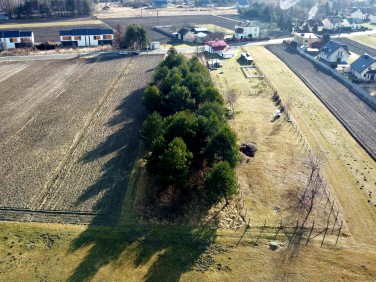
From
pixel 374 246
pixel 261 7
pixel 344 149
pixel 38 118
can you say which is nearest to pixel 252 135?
pixel 344 149

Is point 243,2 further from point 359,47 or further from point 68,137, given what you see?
point 68,137

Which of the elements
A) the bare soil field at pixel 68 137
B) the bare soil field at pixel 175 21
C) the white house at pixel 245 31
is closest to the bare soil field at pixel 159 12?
the bare soil field at pixel 175 21

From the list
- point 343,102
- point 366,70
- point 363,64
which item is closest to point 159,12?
point 363,64

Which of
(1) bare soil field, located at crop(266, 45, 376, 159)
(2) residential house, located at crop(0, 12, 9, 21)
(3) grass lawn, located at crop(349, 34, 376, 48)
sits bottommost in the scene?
(1) bare soil field, located at crop(266, 45, 376, 159)

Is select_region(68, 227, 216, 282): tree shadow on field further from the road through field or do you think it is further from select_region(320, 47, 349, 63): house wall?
select_region(320, 47, 349, 63): house wall

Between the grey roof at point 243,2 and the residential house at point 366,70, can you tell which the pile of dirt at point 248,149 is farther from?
the grey roof at point 243,2

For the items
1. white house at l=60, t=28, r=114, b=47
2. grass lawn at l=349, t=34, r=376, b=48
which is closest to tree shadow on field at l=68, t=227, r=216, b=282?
white house at l=60, t=28, r=114, b=47
